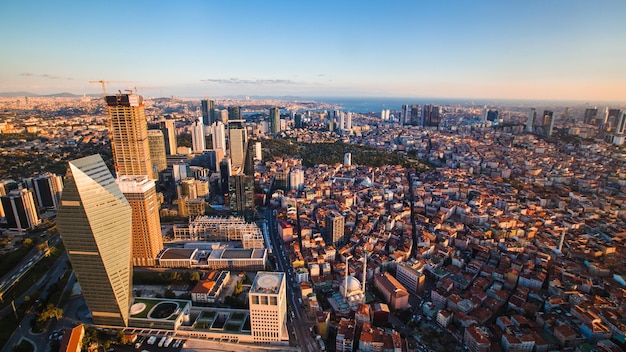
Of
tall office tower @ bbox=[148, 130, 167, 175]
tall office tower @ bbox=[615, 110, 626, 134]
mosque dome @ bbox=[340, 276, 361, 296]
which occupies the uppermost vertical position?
tall office tower @ bbox=[615, 110, 626, 134]

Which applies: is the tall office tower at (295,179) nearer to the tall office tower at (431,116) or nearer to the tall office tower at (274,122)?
the tall office tower at (274,122)

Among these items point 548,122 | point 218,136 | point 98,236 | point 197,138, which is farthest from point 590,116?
point 98,236

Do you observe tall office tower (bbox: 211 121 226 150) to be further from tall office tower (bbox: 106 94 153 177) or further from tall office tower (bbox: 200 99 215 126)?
tall office tower (bbox: 106 94 153 177)

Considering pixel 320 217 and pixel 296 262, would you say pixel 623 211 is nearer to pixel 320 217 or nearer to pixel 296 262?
pixel 320 217

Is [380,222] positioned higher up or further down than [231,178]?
further down

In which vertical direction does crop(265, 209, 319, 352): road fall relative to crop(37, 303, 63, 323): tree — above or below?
below

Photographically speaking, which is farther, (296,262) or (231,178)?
(231,178)

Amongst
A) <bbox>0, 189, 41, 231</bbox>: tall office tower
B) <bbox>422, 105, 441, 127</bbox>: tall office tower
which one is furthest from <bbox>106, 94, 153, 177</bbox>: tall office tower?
<bbox>422, 105, 441, 127</bbox>: tall office tower

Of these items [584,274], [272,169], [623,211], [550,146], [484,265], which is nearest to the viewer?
[584,274]

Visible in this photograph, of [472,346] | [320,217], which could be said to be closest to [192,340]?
[472,346]
